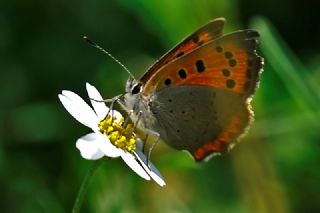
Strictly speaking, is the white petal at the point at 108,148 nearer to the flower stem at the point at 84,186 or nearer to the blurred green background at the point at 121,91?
the flower stem at the point at 84,186

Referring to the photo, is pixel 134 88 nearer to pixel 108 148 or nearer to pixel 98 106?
pixel 98 106

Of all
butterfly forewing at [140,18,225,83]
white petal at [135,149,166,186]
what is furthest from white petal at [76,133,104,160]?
butterfly forewing at [140,18,225,83]

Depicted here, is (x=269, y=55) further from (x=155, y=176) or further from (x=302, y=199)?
(x=155, y=176)

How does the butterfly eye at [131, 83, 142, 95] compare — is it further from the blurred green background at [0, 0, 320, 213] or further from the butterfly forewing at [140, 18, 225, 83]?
the blurred green background at [0, 0, 320, 213]

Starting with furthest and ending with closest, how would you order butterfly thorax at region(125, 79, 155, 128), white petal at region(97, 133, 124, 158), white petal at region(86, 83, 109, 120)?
butterfly thorax at region(125, 79, 155, 128)
white petal at region(86, 83, 109, 120)
white petal at region(97, 133, 124, 158)

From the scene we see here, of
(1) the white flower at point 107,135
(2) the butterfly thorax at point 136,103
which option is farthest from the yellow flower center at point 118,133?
(2) the butterfly thorax at point 136,103

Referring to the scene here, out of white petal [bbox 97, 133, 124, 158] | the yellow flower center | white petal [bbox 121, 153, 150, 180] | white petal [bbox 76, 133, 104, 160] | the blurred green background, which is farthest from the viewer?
the blurred green background

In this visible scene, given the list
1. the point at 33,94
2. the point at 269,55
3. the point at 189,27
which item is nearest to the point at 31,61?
the point at 33,94
